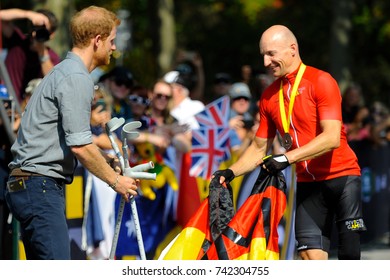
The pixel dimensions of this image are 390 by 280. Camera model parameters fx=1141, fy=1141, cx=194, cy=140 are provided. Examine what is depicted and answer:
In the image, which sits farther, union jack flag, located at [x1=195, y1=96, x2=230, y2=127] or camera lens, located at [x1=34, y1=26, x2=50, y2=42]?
union jack flag, located at [x1=195, y1=96, x2=230, y2=127]

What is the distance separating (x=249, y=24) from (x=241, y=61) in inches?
82.6

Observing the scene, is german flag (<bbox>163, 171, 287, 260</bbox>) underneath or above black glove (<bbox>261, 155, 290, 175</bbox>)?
underneath

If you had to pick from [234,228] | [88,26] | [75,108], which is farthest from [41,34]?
[75,108]

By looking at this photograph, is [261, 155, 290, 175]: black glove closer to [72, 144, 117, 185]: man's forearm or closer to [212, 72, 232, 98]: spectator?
[72, 144, 117, 185]: man's forearm

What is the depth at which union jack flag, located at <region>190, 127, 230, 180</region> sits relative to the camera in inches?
508

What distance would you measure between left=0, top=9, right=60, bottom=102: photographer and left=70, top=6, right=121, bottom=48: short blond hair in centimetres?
344

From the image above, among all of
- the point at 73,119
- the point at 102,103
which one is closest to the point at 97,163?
the point at 73,119

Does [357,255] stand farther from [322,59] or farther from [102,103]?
[322,59]

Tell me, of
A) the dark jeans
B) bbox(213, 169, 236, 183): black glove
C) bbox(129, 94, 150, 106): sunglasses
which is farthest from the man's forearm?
bbox(129, 94, 150, 106): sunglasses

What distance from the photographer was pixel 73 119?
662 cm

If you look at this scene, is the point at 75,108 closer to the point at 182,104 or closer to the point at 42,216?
the point at 42,216

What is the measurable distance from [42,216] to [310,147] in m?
1.90

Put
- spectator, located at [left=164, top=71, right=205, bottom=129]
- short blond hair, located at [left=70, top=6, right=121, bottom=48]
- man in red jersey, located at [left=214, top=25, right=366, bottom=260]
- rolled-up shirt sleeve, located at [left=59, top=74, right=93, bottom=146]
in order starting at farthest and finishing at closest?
1. spectator, located at [left=164, top=71, right=205, bottom=129]
2. man in red jersey, located at [left=214, top=25, right=366, bottom=260]
3. short blond hair, located at [left=70, top=6, right=121, bottom=48]
4. rolled-up shirt sleeve, located at [left=59, top=74, right=93, bottom=146]
